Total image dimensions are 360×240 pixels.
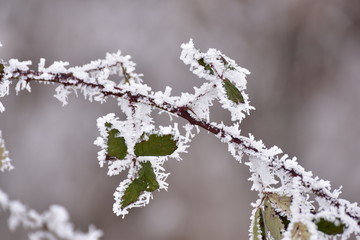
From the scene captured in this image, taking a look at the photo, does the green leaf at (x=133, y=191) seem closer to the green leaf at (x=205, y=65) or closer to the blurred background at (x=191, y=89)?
the green leaf at (x=205, y=65)

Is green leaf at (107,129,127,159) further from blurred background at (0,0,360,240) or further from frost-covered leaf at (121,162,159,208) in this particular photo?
blurred background at (0,0,360,240)

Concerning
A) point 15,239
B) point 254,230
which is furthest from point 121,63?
point 15,239

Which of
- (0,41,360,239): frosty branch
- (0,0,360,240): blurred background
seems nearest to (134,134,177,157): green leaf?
(0,41,360,239): frosty branch

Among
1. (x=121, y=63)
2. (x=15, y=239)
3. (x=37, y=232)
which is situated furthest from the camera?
(x=15, y=239)

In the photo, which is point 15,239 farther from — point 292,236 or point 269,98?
point 292,236

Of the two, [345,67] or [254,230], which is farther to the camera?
[345,67]

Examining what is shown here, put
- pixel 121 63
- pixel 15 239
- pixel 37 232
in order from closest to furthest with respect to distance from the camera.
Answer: pixel 37 232 < pixel 121 63 < pixel 15 239

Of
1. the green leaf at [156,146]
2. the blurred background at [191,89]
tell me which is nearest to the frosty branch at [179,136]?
the green leaf at [156,146]
